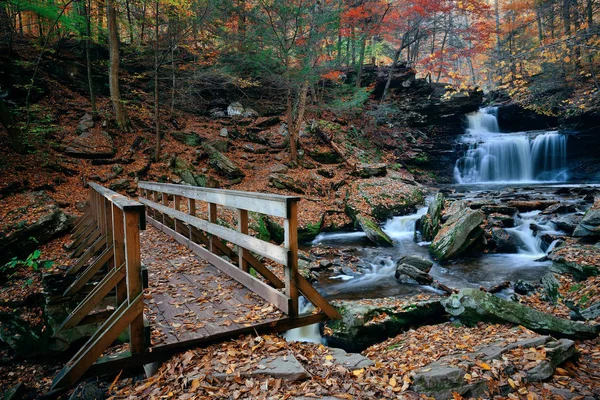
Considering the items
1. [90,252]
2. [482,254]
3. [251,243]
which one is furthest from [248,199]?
[482,254]

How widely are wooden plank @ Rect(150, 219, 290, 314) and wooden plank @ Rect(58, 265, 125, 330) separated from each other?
4.78 ft

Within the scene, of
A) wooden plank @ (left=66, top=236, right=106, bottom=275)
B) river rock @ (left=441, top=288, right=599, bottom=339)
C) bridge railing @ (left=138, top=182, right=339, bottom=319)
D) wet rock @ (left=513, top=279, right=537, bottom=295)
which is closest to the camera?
bridge railing @ (left=138, top=182, right=339, bottom=319)

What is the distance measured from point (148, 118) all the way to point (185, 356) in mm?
15349

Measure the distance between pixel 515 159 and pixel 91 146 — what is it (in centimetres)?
2264

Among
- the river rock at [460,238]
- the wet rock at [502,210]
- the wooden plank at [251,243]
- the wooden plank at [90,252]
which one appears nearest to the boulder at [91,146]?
the wooden plank at [90,252]

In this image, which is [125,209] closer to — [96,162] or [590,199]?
[96,162]

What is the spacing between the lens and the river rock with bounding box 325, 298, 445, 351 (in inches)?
217

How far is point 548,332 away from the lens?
4637 millimetres

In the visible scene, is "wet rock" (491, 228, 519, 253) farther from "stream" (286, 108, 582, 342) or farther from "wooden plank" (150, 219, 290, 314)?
"wooden plank" (150, 219, 290, 314)

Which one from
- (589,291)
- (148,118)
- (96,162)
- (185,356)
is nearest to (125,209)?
Result: (185,356)

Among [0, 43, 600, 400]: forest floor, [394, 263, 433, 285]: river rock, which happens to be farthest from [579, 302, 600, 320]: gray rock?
[394, 263, 433, 285]: river rock

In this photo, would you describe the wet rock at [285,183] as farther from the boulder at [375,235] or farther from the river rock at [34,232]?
the river rock at [34,232]

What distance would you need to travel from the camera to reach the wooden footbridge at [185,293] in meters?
2.95

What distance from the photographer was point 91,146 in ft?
42.0
